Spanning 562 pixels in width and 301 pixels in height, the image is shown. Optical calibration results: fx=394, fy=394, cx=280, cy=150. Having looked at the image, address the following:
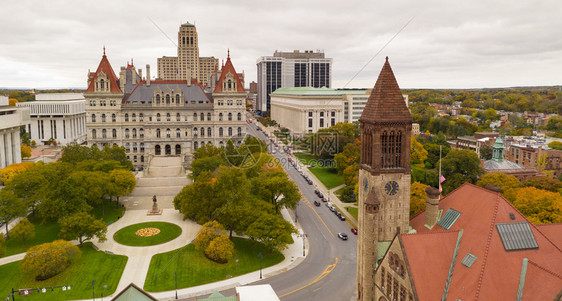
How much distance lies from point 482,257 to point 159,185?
73408mm

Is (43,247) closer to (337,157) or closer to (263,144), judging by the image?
(263,144)

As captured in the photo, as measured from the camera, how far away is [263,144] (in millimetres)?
102062

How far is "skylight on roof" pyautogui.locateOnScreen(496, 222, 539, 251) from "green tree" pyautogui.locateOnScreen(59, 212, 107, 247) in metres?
51.7

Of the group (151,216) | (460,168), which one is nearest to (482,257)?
(151,216)

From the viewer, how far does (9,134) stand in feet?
345

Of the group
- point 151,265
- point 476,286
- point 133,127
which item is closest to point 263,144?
point 133,127

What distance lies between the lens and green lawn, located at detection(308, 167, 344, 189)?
324 feet

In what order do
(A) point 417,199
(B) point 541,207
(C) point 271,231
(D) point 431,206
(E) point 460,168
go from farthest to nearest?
(E) point 460,168, (A) point 417,199, (C) point 271,231, (B) point 541,207, (D) point 431,206

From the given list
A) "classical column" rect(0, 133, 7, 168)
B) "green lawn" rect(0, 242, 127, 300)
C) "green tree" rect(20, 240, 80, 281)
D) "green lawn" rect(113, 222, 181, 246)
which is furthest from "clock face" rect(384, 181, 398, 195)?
"classical column" rect(0, 133, 7, 168)

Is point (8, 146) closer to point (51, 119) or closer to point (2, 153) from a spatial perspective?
point (2, 153)

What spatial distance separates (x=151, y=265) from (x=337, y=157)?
5722cm

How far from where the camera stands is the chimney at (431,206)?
119 ft

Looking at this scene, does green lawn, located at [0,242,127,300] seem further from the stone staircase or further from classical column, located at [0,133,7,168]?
classical column, located at [0,133,7,168]

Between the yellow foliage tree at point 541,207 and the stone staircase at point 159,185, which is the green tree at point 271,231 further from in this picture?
the yellow foliage tree at point 541,207
